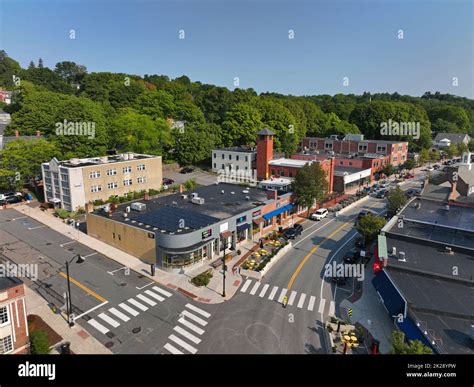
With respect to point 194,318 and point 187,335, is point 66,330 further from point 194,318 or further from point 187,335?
point 194,318

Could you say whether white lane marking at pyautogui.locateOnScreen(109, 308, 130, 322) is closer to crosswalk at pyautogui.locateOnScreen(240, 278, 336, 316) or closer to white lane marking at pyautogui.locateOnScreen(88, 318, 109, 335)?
white lane marking at pyautogui.locateOnScreen(88, 318, 109, 335)

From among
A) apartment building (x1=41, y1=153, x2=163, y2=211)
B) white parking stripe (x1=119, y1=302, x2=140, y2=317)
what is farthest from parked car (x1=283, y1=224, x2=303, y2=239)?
apartment building (x1=41, y1=153, x2=163, y2=211)

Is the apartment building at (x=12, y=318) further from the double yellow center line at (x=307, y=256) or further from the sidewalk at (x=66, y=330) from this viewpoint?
the double yellow center line at (x=307, y=256)

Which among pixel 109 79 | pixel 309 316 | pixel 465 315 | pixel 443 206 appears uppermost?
pixel 109 79

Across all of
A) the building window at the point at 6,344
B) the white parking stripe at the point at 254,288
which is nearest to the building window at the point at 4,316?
the building window at the point at 6,344
